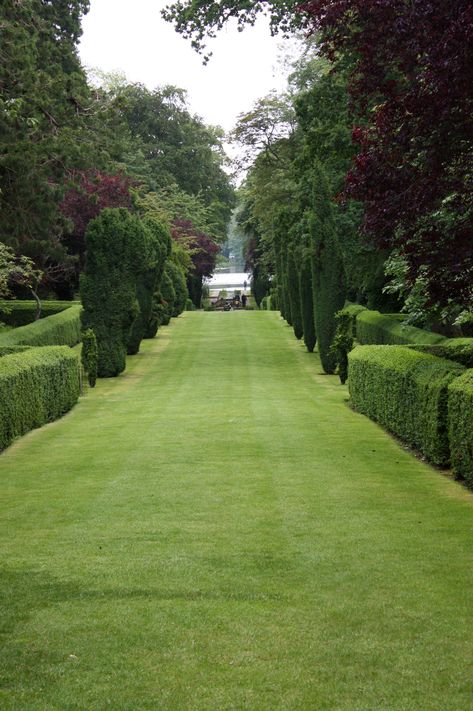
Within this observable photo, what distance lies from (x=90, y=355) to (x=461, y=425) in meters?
16.9

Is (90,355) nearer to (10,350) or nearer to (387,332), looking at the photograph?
(10,350)

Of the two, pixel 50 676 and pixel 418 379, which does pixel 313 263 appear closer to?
pixel 418 379

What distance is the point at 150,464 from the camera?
42.1 feet

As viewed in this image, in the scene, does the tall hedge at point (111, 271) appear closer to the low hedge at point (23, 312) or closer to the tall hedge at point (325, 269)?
the tall hedge at point (325, 269)

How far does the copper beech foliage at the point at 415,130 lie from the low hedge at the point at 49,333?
14684mm

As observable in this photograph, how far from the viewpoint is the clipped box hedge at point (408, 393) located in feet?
41.5

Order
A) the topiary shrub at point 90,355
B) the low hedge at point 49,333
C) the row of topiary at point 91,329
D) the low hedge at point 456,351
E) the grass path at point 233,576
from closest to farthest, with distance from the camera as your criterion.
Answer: the grass path at point 233,576, the low hedge at point 456,351, the row of topiary at point 91,329, the low hedge at point 49,333, the topiary shrub at point 90,355

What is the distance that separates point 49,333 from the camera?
29.7 metres

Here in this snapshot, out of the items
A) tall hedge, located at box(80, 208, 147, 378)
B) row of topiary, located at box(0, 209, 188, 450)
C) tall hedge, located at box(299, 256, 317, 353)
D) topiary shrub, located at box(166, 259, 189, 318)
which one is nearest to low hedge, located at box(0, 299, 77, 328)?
row of topiary, located at box(0, 209, 188, 450)

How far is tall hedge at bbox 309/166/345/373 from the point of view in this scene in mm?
28984

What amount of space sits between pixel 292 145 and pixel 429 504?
37193 mm

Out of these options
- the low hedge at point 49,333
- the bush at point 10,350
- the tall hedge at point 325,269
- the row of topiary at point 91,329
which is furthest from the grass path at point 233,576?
the tall hedge at point 325,269

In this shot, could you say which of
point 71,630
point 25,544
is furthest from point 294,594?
point 25,544

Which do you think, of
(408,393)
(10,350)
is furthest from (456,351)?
(10,350)
